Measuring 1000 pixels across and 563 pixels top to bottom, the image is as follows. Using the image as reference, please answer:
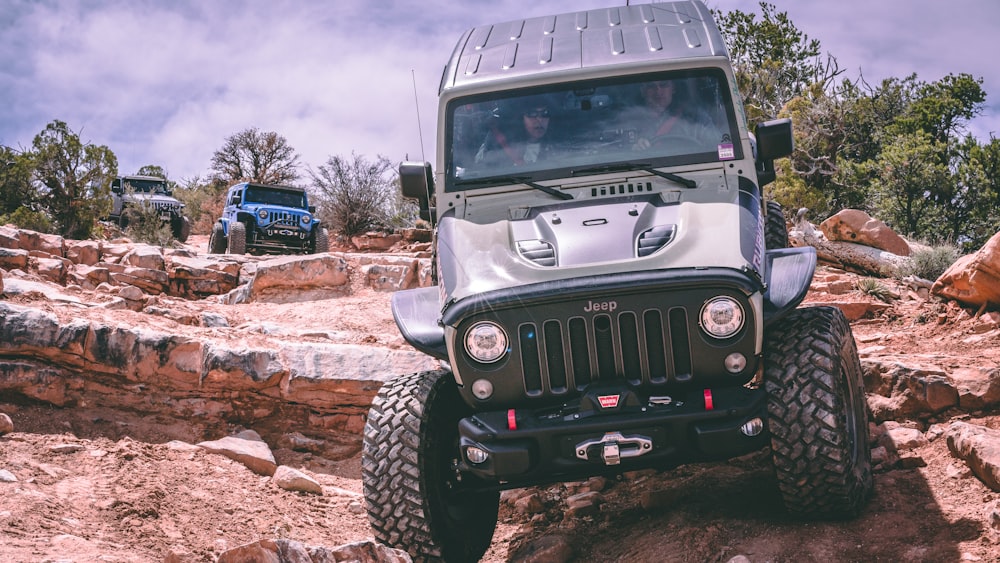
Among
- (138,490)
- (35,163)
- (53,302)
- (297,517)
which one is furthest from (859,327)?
(35,163)

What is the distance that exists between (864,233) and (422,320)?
9826mm

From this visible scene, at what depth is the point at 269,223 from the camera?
18109mm

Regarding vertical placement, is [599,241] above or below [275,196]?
below

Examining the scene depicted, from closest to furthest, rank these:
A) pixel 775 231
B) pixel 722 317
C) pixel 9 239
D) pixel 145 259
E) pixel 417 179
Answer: pixel 722 317
pixel 417 179
pixel 775 231
pixel 9 239
pixel 145 259

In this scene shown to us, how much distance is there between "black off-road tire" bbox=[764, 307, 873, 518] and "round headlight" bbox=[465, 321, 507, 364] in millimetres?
1149

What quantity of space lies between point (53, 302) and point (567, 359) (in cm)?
544

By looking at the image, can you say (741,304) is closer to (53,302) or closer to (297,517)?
(297,517)

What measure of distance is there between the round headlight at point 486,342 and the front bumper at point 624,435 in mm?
252

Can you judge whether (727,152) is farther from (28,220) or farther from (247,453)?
(28,220)

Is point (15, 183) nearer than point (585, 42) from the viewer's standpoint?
No

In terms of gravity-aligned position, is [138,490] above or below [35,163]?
below

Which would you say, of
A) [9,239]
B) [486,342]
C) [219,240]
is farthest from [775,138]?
[219,240]

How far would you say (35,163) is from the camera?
2006 cm

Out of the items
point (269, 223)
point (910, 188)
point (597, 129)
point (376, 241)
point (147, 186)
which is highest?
point (147, 186)
